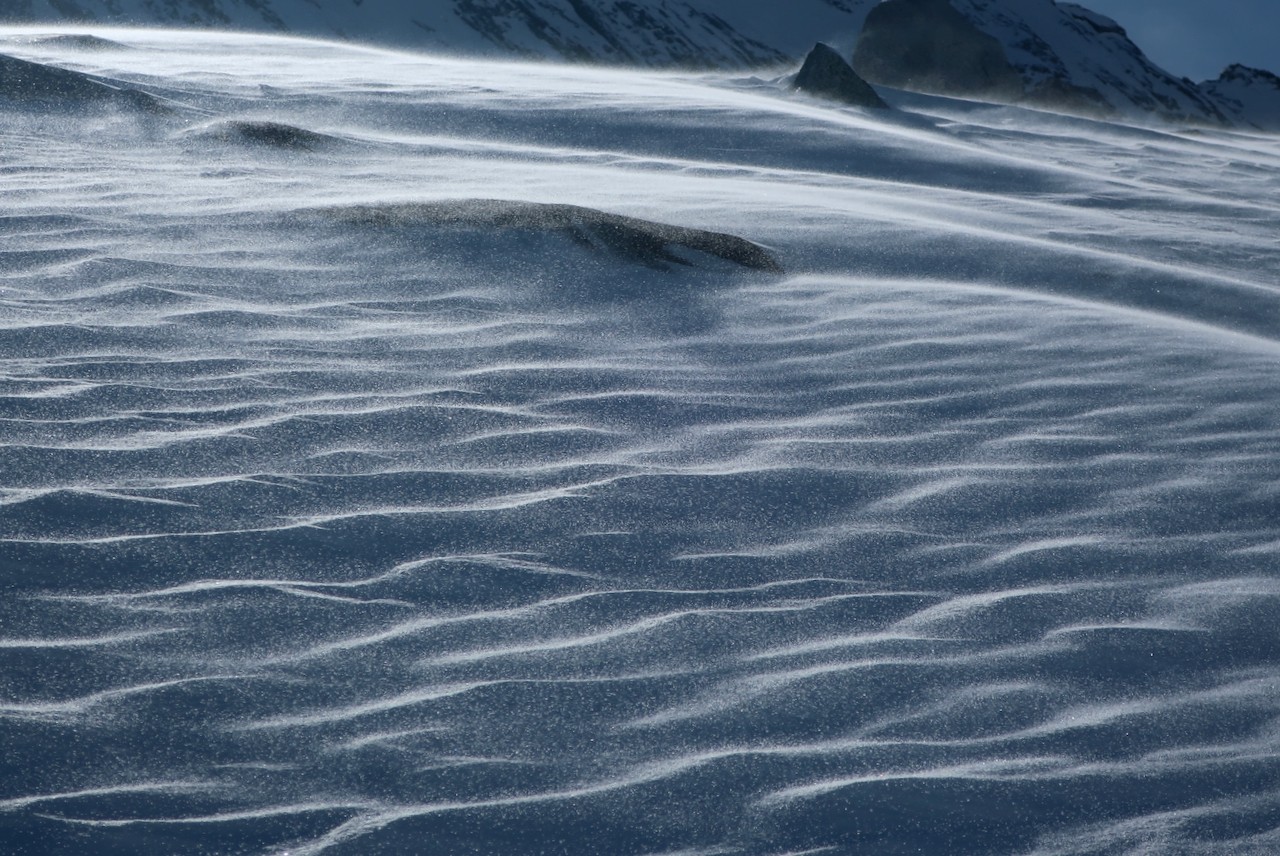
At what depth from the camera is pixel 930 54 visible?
21.7 m

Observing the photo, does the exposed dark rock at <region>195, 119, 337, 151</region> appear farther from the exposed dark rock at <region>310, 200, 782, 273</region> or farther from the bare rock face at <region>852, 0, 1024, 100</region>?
the bare rock face at <region>852, 0, 1024, 100</region>

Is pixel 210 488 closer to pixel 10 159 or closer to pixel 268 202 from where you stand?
pixel 268 202

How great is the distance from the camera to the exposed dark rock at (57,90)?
5.73 metres

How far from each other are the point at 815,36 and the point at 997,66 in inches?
1656

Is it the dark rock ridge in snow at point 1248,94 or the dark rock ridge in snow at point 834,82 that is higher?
the dark rock ridge in snow at point 1248,94

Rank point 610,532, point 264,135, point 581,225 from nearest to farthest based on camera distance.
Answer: point 610,532 → point 581,225 → point 264,135

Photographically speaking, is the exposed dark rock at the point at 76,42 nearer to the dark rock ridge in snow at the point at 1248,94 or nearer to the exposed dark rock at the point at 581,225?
the exposed dark rock at the point at 581,225

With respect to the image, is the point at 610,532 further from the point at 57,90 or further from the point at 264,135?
the point at 57,90

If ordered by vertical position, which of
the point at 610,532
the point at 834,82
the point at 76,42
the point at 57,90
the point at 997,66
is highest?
the point at 997,66

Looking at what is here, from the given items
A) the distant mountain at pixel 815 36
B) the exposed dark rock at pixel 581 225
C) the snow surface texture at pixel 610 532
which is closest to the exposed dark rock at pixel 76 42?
the snow surface texture at pixel 610 532

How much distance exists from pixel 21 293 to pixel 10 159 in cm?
180

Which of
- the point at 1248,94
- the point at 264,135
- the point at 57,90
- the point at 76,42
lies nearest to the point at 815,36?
the point at 1248,94

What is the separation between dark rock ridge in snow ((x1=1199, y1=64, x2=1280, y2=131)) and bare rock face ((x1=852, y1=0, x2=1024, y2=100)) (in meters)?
5.81

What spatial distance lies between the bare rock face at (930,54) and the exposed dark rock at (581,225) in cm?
1827
